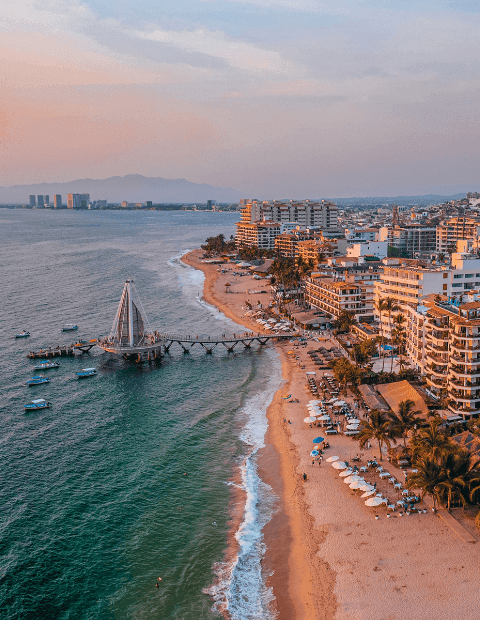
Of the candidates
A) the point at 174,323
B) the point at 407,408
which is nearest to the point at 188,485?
the point at 407,408

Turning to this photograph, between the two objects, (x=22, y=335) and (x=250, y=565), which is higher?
(x=22, y=335)

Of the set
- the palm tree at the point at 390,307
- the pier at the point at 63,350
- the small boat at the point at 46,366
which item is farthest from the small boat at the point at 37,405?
the palm tree at the point at 390,307

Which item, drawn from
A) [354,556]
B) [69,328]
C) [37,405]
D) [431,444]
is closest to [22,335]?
[69,328]

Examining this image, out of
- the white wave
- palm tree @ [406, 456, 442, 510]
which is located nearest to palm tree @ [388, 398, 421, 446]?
palm tree @ [406, 456, 442, 510]

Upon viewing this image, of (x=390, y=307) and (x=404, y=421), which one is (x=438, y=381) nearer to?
(x=404, y=421)

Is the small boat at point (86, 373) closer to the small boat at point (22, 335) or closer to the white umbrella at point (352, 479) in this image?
the small boat at point (22, 335)

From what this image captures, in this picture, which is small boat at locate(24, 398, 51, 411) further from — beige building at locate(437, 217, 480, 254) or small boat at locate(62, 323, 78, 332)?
beige building at locate(437, 217, 480, 254)
